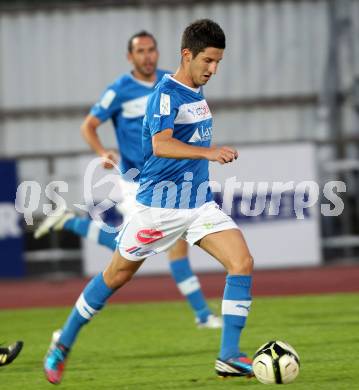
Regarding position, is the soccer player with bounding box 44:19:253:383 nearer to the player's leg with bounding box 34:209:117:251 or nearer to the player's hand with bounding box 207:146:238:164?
the player's hand with bounding box 207:146:238:164

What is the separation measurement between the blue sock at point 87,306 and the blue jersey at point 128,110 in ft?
8.37

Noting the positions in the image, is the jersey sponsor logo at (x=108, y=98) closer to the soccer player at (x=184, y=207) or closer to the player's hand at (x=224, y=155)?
the soccer player at (x=184, y=207)

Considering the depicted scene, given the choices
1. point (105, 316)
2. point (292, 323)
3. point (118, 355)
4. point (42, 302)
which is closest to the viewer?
point (118, 355)

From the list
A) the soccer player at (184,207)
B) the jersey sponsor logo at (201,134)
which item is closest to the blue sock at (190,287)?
the soccer player at (184,207)

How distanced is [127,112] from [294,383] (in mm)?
3539

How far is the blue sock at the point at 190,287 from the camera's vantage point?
8.74 meters

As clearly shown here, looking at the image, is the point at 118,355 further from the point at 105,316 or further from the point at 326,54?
the point at 326,54

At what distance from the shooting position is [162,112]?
19.3 feet

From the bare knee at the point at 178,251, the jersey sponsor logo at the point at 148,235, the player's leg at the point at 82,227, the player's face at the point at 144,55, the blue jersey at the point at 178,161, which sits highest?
the player's face at the point at 144,55

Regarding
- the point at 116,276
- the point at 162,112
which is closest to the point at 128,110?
the point at 116,276

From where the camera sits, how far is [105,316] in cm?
1004

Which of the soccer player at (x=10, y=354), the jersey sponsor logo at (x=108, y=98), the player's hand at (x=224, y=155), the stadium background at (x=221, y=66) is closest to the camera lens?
the player's hand at (x=224, y=155)

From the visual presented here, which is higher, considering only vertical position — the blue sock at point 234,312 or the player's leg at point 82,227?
the blue sock at point 234,312

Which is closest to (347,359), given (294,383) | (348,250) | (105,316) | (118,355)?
(294,383)
